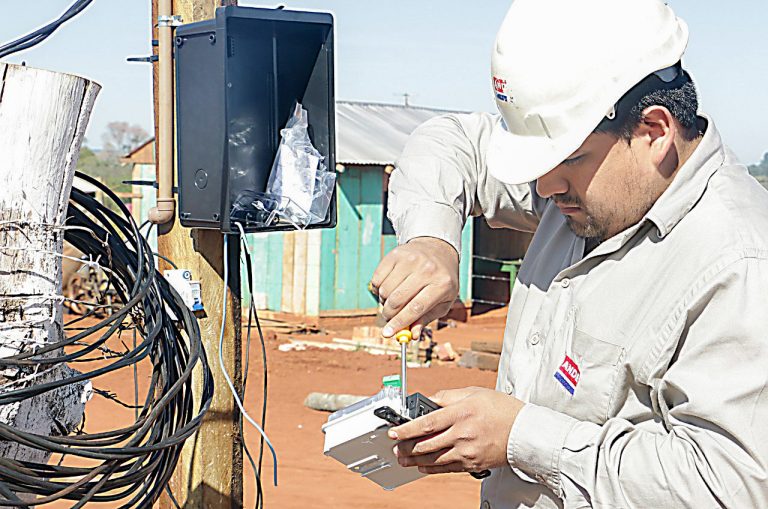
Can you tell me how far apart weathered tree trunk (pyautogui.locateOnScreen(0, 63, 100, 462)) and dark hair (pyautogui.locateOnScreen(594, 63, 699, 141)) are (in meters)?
1.44

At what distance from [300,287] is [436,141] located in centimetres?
1286

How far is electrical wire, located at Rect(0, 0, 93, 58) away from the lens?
2855 mm

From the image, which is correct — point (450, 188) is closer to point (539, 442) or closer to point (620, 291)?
point (620, 291)

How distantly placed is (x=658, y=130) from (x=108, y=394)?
1822mm

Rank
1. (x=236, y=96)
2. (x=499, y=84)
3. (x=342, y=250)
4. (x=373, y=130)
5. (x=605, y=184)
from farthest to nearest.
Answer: (x=373, y=130) → (x=342, y=250) → (x=236, y=96) → (x=499, y=84) → (x=605, y=184)

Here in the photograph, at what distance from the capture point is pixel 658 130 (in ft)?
7.77

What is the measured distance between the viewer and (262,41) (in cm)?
353

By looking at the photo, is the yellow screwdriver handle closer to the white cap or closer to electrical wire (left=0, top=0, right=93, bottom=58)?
the white cap

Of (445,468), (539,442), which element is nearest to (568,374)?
(539,442)

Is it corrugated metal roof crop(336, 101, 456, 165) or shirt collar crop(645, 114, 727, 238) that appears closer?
shirt collar crop(645, 114, 727, 238)

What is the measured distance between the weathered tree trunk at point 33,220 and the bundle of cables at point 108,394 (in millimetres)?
61

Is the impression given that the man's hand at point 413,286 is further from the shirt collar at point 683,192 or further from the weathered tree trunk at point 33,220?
the weathered tree trunk at point 33,220

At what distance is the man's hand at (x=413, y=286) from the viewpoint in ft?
8.46

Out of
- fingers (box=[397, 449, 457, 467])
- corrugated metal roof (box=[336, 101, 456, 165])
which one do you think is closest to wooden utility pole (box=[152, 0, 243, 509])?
fingers (box=[397, 449, 457, 467])
